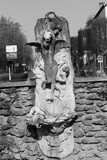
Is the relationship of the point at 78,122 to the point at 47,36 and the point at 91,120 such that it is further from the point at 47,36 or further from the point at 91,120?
the point at 47,36

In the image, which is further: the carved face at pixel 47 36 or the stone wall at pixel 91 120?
the stone wall at pixel 91 120

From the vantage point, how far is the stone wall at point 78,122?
5676 millimetres

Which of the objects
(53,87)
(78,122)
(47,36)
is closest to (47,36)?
(47,36)

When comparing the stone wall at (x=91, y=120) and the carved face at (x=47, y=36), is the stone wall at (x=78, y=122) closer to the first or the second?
the stone wall at (x=91, y=120)

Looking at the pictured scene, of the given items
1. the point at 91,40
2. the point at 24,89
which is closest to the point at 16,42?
Result: the point at 91,40

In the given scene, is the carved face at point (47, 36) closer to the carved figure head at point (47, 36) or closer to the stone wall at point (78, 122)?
the carved figure head at point (47, 36)

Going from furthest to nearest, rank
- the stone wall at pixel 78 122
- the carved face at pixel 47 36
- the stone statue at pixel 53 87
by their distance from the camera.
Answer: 1. the stone wall at pixel 78 122
2. the stone statue at pixel 53 87
3. the carved face at pixel 47 36

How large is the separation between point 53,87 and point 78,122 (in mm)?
994

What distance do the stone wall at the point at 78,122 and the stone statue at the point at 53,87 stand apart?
8.7 inches

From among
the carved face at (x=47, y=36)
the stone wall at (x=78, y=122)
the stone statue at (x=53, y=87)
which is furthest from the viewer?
the stone wall at (x=78, y=122)

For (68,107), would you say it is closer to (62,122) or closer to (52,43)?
(62,122)

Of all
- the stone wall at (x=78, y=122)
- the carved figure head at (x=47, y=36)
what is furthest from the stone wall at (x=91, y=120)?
the carved figure head at (x=47, y=36)

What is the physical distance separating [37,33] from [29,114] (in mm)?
1687

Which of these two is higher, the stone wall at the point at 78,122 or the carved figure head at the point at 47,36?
the carved figure head at the point at 47,36
